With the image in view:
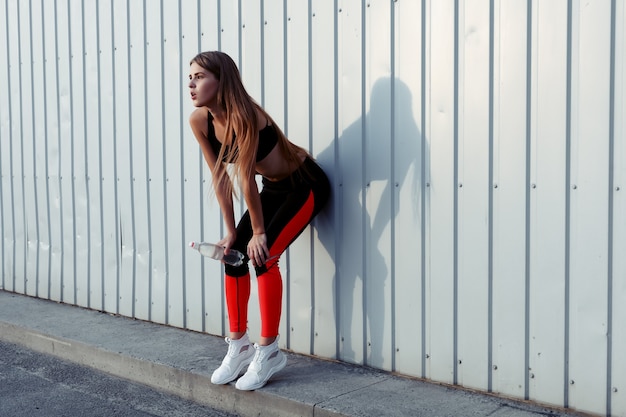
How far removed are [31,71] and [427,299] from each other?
3856 mm

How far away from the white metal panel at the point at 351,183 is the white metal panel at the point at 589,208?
1.15m

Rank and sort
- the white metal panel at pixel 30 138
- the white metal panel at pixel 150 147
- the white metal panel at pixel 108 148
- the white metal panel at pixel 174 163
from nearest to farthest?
1. the white metal panel at pixel 174 163
2. the white metal panel at pixel 150 147
3. the white metal panel at pixel 108 148
4. the white metal panel at pixel 30 138

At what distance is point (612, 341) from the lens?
10.5 feet

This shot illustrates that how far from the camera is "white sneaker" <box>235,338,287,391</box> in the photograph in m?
3.81

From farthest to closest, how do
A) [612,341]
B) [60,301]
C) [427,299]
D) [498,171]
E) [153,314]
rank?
[60,301] < [153,314] < [427,299] < [498,171] < [612,341]

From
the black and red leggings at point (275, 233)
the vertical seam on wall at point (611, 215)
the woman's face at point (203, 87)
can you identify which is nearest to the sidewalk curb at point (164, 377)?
the black and red leggings at point (275, 233)

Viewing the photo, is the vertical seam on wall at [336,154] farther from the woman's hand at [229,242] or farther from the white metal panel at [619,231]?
the white metal panel at [619,231]

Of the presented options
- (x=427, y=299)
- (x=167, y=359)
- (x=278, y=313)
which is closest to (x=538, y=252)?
(x=427, y=299)

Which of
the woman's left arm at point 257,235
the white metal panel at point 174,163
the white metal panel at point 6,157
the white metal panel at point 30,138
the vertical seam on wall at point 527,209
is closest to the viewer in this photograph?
the vertical seam on wall at point 527,209

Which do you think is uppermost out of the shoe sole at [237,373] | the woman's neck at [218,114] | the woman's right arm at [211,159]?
the woman's neck at [218,114]

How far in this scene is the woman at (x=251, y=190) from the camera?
380cm

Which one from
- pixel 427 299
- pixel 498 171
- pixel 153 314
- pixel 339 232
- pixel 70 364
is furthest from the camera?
pixel 153 314

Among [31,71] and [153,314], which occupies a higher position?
[31,71]

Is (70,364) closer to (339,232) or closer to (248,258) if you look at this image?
(248,258)
